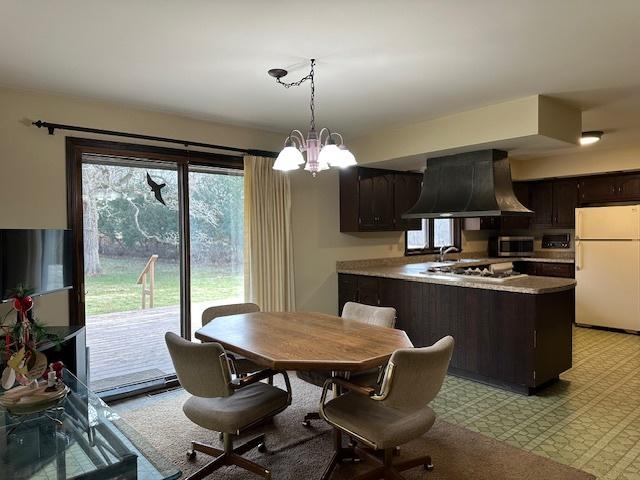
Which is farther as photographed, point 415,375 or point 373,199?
point 373,199

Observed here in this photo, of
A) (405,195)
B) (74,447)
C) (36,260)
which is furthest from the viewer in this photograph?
(405,195)

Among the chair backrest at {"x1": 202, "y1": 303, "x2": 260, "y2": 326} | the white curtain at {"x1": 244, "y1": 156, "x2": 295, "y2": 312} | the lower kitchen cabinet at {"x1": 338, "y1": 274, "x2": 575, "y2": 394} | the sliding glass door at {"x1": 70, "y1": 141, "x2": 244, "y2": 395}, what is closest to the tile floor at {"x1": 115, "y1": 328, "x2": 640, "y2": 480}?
the lower kitchen cabinet at {"x1": 338, "y1": 274, "x2": 575, "y2": 394}

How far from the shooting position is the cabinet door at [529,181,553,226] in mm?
6547

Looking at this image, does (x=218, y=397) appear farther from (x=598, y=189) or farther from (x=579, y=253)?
(x=598, y=189)

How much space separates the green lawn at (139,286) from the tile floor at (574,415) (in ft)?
7.64

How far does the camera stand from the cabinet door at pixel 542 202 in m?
6.55

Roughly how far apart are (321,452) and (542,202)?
5553mm

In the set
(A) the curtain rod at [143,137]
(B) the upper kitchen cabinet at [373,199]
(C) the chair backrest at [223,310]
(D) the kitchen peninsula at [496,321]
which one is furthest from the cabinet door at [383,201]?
(C) the chair backrest at [223,310]

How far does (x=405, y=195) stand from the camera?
5617 millimetres

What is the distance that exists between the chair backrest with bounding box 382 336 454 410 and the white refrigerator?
4762 mm

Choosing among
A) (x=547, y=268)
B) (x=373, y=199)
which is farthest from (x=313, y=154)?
(x=547, y=268)

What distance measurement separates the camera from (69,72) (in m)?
2.89

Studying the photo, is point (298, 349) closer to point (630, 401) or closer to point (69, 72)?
point (69, 72)

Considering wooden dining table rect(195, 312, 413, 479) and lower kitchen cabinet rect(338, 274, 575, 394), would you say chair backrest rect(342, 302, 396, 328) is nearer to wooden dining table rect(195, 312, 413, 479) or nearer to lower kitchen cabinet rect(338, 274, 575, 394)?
wooden dining table rect(195, 312, 413, 479)
